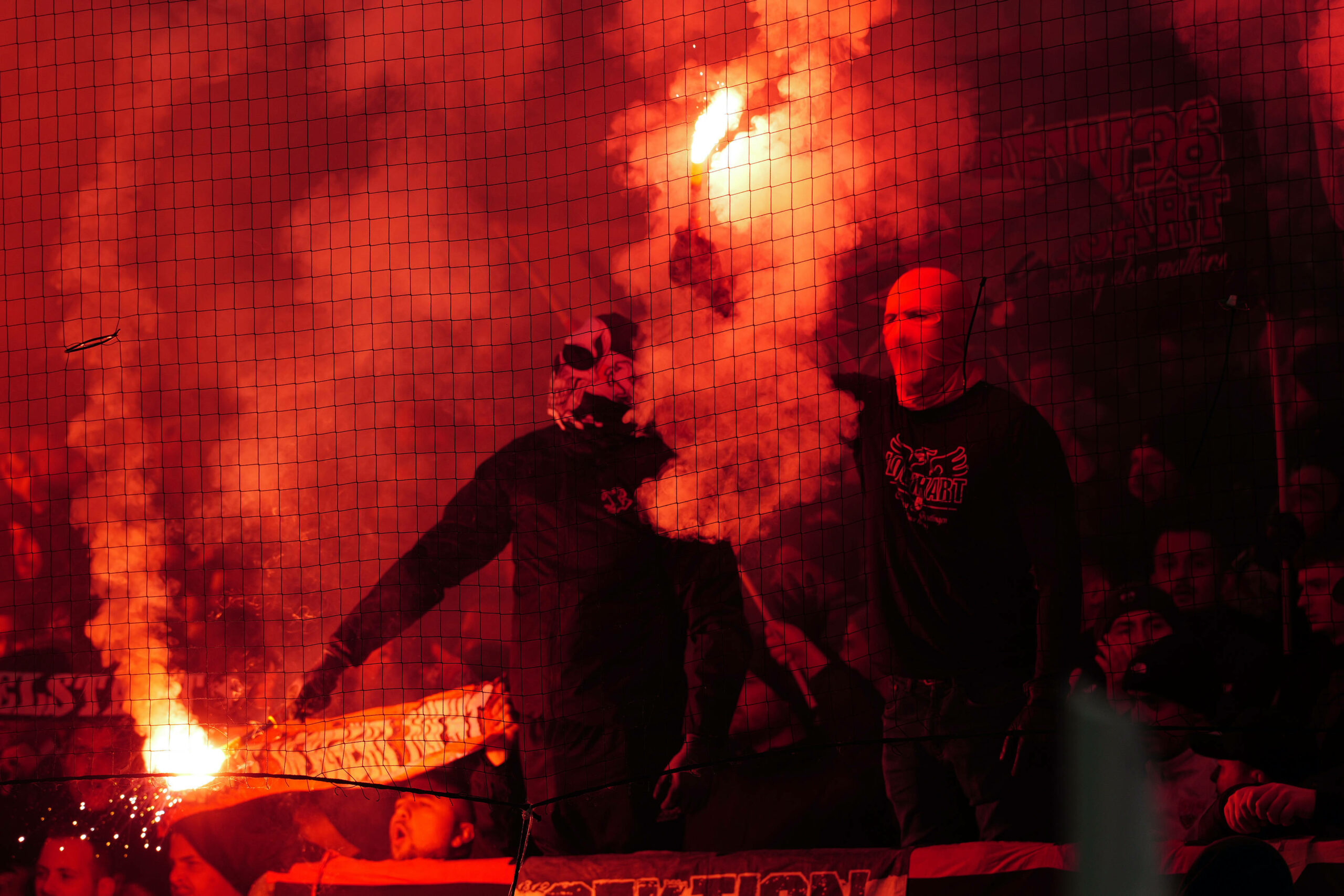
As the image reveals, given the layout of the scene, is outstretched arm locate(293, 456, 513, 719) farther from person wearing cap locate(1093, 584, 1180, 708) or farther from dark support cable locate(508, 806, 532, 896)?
person wearing cap locate(1093, 584, 1180, 708)

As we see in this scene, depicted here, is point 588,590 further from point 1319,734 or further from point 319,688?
point 1319,734

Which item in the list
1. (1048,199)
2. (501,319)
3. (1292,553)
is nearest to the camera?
(1292,553)

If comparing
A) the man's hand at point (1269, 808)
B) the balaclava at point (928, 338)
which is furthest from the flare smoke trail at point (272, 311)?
the man's hand at point (1269, 808)

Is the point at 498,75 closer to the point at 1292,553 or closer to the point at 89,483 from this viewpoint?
the point at 89,483

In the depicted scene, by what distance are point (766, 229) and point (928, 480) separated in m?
0.73

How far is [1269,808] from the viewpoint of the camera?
215cm

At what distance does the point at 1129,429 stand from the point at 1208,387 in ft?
0.62

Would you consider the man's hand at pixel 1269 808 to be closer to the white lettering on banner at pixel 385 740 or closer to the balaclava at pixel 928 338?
the balaclava at pixel 928 338

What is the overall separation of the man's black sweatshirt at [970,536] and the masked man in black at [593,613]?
397 mm

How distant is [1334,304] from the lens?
7.27ft

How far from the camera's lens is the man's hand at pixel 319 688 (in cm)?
255

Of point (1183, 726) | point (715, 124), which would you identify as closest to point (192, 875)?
point (715, 124)

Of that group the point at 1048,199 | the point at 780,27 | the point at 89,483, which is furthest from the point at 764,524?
the point at 89,483

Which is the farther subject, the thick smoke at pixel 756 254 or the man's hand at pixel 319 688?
the man's hand at pixel 319 688
